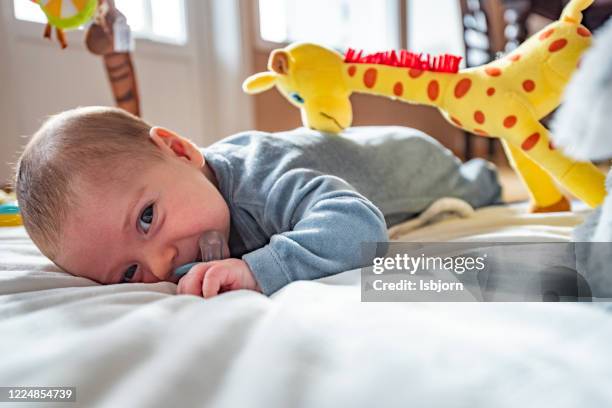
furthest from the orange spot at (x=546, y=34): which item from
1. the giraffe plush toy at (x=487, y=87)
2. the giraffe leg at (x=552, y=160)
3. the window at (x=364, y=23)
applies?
the window at (x=364, y=23)

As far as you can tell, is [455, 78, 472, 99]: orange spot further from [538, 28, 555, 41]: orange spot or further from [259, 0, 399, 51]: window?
[259, 0, 399, 51]: window

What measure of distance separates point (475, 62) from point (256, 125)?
1.58 meters

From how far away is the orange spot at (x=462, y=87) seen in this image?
2.92 ft

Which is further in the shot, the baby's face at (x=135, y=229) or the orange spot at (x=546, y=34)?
the orange spot at (x=546, y=34)

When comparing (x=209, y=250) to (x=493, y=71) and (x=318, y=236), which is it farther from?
(x=493, y=71)

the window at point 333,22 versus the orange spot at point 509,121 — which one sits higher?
the window at point 333,22

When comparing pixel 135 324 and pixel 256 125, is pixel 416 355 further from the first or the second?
pixel 256 125

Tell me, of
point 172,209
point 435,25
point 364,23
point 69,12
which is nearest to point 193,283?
point 172,209

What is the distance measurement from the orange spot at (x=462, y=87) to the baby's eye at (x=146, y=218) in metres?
0.56

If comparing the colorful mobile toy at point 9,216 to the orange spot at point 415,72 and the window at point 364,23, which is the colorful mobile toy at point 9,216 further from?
the window at point 364,23

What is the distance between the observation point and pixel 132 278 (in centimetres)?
62

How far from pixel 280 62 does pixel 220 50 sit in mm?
1601

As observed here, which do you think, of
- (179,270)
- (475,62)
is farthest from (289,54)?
(475,62)

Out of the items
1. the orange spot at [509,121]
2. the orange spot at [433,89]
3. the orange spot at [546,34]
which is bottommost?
the orange spot at [509,121]
